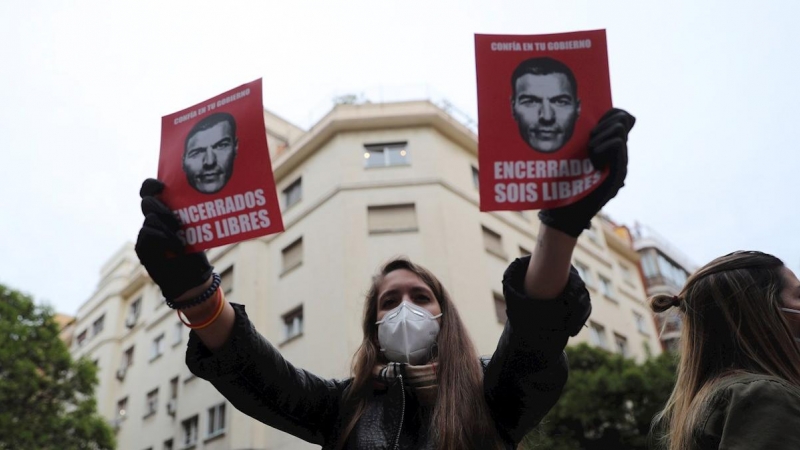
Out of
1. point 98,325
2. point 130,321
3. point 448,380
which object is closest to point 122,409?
point 130,321

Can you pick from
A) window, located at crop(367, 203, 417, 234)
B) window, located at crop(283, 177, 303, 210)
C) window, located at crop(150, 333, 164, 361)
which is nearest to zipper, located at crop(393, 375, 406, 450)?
window, located at crop(367, 203, 417, 234)

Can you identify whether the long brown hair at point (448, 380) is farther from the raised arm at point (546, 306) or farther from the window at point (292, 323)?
the window at point (292, 323)

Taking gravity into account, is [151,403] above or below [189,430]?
above

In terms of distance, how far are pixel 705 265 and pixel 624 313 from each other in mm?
24531

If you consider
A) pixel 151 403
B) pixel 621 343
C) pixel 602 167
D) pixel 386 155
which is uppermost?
pixel 386 155

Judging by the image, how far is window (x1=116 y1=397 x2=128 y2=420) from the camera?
26909mm

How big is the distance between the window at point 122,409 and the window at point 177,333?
187 inches

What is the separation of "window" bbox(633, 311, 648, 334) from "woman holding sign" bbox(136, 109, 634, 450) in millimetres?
25467

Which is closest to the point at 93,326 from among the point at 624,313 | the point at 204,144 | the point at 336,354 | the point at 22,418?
the point at 22,418

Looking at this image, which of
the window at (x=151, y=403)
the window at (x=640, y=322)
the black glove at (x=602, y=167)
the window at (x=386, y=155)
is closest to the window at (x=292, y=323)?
the window at (x=386, y=155)

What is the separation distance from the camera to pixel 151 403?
24.9 m

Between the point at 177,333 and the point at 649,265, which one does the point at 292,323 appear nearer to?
the point at 177,333

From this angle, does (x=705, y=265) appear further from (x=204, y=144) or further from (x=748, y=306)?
(x=204, y=144)

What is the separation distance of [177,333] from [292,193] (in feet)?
23.1
